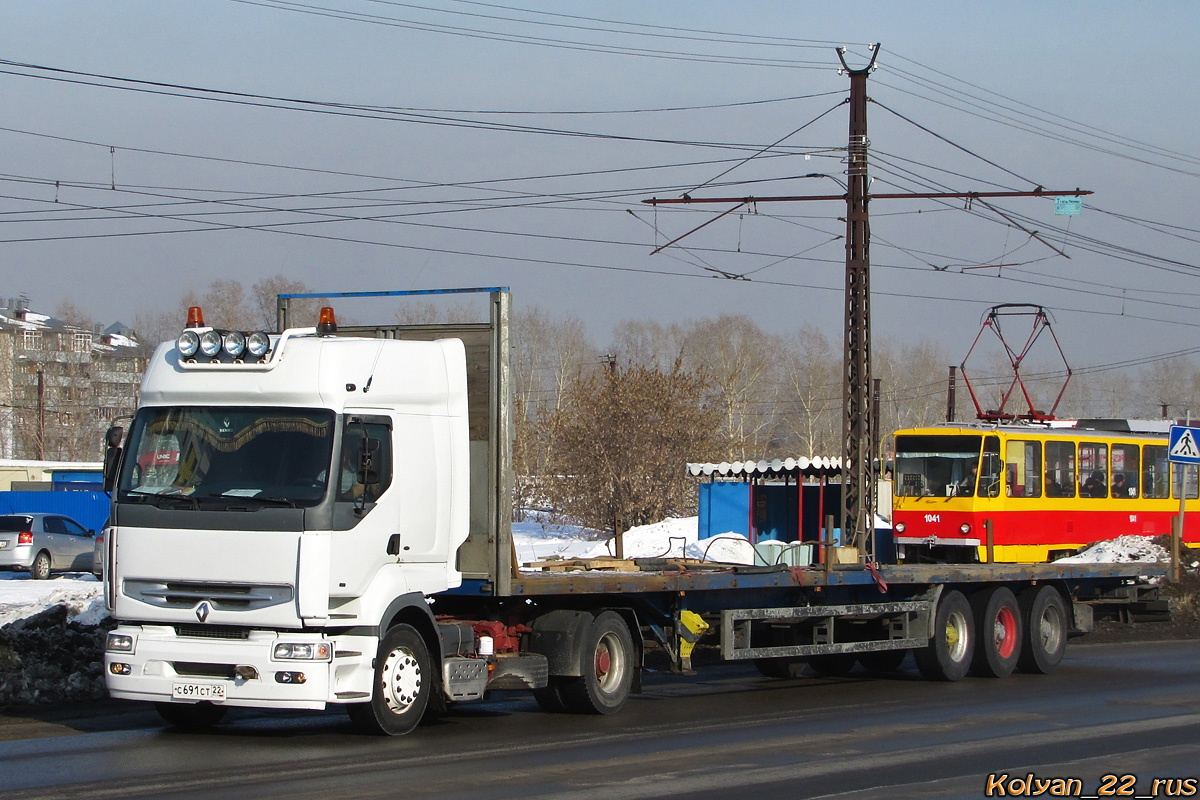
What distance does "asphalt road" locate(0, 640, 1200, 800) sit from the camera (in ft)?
27.8

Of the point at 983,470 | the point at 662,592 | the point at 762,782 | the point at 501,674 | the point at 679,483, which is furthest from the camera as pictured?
the point at 679,483

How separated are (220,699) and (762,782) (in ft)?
12.4

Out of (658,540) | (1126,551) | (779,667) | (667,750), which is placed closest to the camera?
(667,750)

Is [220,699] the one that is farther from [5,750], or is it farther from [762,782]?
[762,782]

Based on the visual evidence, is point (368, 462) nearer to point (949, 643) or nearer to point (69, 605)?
point (69, 605)

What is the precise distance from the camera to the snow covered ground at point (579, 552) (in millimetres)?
16203

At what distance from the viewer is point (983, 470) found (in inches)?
1095

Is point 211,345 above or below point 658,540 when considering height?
above

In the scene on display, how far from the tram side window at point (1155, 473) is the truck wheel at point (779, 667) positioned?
17.7 meters

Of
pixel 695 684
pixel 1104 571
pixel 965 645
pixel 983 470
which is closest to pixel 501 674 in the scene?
pixel 695 684

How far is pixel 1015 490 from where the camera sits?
2795 centimetres

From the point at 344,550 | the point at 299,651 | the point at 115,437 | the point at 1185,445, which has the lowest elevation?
the point at 299,651

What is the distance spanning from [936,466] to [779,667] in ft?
46.5

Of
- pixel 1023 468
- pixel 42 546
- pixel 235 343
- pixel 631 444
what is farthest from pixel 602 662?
pixel 631 444
